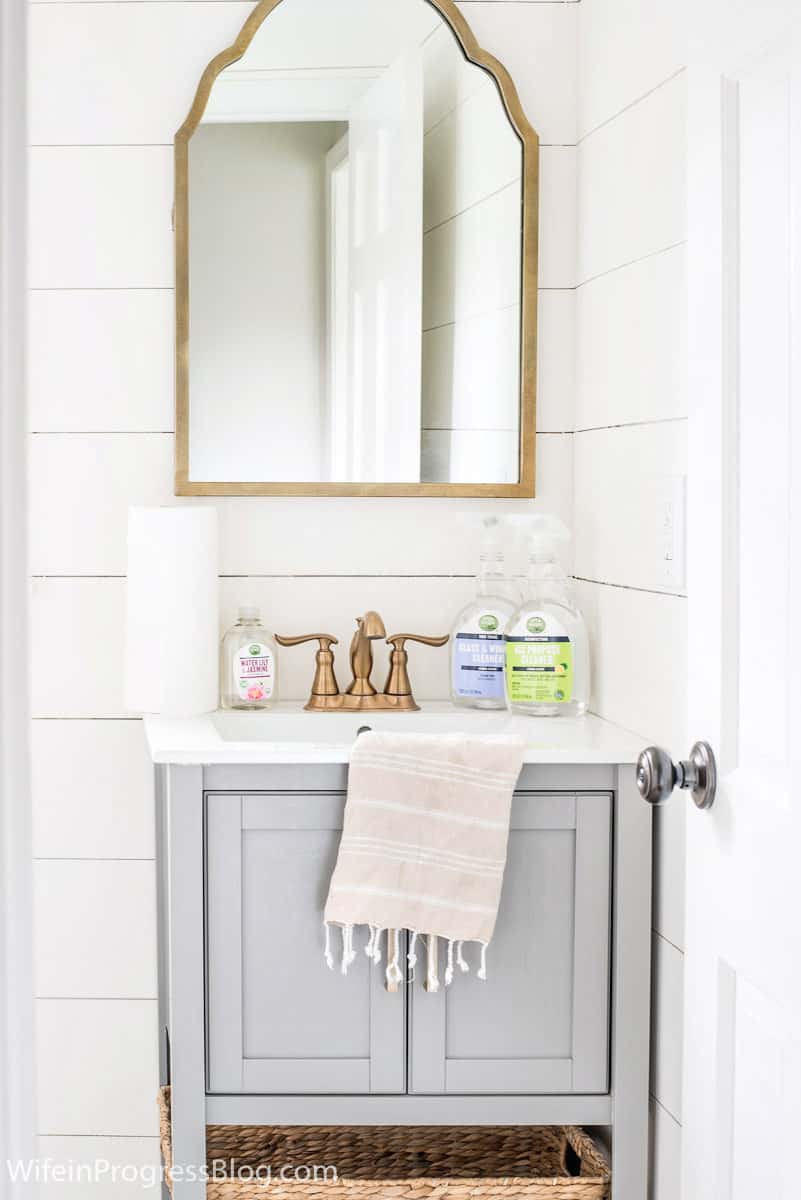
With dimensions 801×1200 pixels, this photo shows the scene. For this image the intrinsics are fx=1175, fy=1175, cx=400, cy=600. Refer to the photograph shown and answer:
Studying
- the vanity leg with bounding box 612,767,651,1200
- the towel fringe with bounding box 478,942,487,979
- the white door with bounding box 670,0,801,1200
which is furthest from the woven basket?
the white door with bounding box 670,0,801,1200

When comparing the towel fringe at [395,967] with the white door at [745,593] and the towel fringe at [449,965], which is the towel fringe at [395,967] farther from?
the white door at [745,593]

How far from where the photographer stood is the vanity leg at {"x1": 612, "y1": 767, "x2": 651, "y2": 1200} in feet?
4.67

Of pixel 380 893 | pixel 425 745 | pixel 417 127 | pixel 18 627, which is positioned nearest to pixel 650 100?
pixel 417 127

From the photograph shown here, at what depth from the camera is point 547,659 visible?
171cm

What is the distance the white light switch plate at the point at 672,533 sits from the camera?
136 centimetres

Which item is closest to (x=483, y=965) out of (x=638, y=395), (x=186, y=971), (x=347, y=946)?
(x=347, y=946)

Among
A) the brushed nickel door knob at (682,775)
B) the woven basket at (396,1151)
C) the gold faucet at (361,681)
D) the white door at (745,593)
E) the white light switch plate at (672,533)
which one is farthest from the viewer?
the gold faucet at (361,681)

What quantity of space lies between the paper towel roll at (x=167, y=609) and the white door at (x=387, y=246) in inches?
14.1

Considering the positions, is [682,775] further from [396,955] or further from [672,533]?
[396,955]

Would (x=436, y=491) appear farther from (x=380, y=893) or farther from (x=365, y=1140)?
(x=365, y=1140)

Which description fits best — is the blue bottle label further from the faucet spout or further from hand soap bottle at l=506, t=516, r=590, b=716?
the faucet spout

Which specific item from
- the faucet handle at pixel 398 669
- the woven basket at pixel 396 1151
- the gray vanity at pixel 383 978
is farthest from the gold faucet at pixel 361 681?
the woven basket at pixel 396 1151

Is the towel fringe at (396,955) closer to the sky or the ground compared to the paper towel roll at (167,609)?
closer to the ground

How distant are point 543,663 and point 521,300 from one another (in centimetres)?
59
